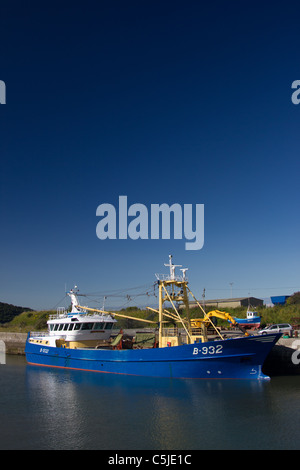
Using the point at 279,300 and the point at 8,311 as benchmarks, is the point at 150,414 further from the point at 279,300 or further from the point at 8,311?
the point at 8,311

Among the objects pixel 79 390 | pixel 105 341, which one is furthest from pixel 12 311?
pixel 79 390

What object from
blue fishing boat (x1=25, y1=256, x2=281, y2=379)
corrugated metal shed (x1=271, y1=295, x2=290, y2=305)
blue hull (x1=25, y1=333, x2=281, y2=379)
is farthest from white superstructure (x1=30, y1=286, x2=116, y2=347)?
corrugated metal shed (x1=271, y1=295, x2=290, y2=305)

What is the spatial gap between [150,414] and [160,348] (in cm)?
716

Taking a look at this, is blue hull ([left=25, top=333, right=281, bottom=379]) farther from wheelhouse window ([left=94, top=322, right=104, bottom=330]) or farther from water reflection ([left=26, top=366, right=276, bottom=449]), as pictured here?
wheelhouse window ([left=94, top=322, right=104, bottom=330])

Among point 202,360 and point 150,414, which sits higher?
point 202,360

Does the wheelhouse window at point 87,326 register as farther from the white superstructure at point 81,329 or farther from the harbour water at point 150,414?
the harbour water at point 150,414

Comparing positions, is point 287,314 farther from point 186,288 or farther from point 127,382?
point 127,382

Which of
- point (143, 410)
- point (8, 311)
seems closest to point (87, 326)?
point (143, 410)

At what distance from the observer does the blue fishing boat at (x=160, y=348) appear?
23.1 m

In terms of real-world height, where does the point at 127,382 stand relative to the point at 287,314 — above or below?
below

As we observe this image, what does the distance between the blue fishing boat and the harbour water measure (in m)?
0.92

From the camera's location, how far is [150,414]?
1739cm
